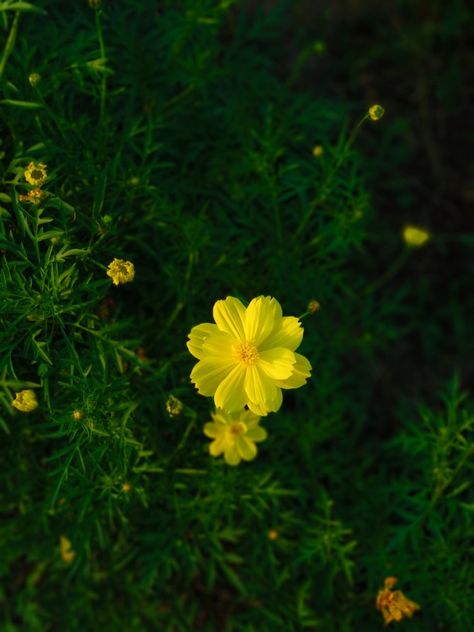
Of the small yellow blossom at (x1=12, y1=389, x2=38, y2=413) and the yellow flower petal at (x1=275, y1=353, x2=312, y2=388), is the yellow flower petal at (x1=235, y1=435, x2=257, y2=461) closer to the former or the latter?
the yellow flower petal at (x1=275, y1=353, x2=312, y2=388)

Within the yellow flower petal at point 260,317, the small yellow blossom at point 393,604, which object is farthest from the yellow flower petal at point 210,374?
the small yellow blossom at point 393,604

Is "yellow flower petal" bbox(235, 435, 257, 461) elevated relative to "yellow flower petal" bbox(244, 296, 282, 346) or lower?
lower

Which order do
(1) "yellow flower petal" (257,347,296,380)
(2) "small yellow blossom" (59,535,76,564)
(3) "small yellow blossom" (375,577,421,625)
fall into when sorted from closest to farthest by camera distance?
(1) "yellow flower petal" (257,347,296,380) → (3) "small yellow blossom" (375,577,421,625) → (2) "small yellow blossom" (59,535,76,564)

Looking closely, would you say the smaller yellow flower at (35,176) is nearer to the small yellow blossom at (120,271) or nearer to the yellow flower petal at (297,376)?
the small yellow blossom at (120,271)

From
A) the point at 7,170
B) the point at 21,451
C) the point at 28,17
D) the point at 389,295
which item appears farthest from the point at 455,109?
the point at 21,451

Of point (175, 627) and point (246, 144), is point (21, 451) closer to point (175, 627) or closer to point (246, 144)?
point (175, 627)

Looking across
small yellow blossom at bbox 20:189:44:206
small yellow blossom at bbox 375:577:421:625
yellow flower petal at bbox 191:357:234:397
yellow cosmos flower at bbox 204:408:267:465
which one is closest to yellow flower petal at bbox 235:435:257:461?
yellow cosmos flower at bbox 204:408:267:465
